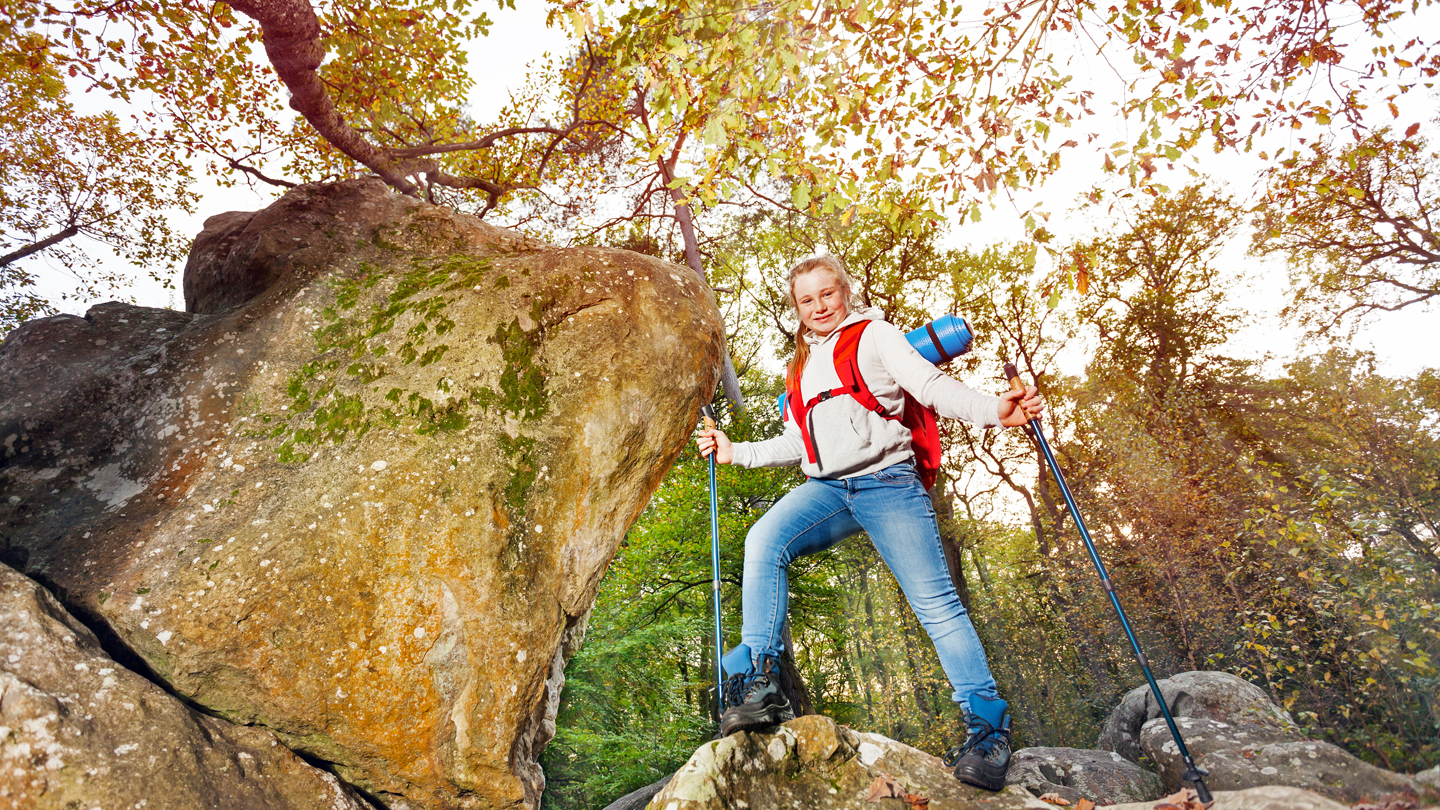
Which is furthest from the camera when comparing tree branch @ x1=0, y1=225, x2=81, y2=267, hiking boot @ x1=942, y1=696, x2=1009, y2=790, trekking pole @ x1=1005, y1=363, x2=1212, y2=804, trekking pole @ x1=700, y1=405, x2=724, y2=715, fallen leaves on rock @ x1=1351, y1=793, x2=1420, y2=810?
tree branch @ x1=0, y1=225, x2=81, y2=267

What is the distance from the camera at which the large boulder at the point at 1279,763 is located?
179 centimetres

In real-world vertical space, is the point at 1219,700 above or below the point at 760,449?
below

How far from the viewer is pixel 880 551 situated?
2.81m

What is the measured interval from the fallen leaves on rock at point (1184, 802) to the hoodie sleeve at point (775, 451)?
2.08 metres

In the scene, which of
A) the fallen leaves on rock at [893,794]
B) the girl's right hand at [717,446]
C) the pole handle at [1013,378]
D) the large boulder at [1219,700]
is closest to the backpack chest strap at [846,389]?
the girl's right hand at [717,446]

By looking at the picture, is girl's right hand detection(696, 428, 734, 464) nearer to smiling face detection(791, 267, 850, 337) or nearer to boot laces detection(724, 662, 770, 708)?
smiling face detection(791, 267, 850, 337)

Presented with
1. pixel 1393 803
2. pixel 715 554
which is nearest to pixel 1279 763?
pixel 1393 803

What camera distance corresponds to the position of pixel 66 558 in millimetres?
2551

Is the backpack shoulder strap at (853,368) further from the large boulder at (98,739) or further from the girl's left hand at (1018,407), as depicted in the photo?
the large boulder at (98,739)

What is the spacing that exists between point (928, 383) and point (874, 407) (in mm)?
296

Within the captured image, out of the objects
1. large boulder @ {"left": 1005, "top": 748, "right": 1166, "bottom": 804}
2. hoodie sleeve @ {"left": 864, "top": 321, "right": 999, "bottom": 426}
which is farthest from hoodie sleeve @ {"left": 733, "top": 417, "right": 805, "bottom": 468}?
large boulder @ {"left": 1005, "top": 748, "right": 1166, "bottom": 804}

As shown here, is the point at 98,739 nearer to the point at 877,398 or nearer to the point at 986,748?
the point at 877,398

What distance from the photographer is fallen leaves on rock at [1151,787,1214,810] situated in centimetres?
200

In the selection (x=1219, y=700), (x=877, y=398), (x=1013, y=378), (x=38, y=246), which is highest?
(x=38, y=246)
